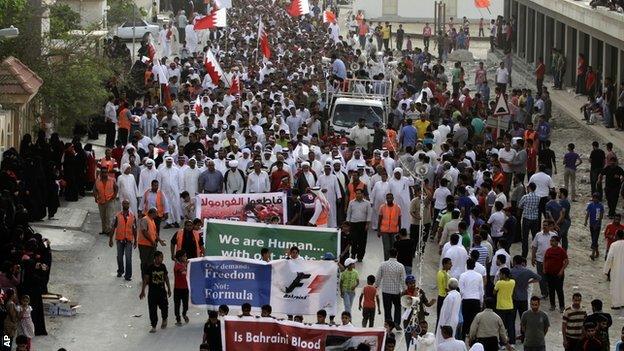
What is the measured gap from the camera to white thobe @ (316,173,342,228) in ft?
96.1

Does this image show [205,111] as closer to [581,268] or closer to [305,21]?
[581,268]

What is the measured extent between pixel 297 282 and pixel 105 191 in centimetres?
651

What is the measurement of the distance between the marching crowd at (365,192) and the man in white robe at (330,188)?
27mm

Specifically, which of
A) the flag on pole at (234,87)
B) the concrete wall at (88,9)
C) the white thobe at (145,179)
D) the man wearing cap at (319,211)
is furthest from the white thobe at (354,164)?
the concrete wall at (88,9)

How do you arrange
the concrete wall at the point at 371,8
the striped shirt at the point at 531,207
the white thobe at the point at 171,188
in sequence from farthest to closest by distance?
the concrete wall at the point at 371,8
the white thobe at the point at 171,188
the striped shirt at the point at 531,207

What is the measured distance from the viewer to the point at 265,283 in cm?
2322

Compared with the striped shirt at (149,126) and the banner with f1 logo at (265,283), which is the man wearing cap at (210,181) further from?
the banner with f1 logo at (265,283)

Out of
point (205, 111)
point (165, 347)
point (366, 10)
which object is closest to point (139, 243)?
point (165, 347)

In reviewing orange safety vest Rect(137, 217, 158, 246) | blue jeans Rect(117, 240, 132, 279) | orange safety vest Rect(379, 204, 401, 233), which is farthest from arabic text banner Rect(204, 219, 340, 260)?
orange safety vest Rect(379, 204, 401, 233)

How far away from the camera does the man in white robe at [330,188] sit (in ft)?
96.1

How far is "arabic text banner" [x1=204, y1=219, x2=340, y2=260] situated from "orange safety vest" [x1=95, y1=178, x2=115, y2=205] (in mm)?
4841

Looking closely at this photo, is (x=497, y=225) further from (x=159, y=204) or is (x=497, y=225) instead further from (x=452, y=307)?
(x=159, y=204)

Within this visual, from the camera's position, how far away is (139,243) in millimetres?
25328

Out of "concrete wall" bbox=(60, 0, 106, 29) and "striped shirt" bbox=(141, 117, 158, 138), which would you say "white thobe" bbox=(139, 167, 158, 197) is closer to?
"striped shirt" bbox=(141, 117, 158, 138)
